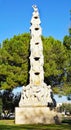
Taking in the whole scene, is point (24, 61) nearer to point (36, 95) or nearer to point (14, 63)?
point (14, 63)

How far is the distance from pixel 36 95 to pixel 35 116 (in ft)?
6.97

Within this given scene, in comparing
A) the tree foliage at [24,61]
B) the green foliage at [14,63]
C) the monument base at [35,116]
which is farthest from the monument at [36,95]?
the green foliage at [14,63]

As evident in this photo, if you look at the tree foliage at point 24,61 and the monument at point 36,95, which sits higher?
the tree foliage at point 24,61

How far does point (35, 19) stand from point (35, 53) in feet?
11.5

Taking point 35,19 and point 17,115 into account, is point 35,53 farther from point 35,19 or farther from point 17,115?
point 17,115

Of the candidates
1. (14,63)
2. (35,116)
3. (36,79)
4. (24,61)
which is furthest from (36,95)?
(14,63)

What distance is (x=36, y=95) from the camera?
30328 millimetres

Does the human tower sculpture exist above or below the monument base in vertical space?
above

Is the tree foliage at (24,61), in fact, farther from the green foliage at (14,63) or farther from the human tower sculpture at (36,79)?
the human tower sculpture at (36,79)

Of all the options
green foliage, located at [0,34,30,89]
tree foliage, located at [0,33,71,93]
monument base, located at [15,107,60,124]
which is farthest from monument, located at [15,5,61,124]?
green foliage, located at [0,34,30,89]

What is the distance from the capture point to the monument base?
2900cm

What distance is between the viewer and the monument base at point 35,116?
95.1ft

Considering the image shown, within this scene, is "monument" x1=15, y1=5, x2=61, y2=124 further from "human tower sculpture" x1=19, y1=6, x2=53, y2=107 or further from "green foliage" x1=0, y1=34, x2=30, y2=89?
"green foliage" x1=0, y1=34, x2=30, y2=89

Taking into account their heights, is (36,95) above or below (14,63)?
below
